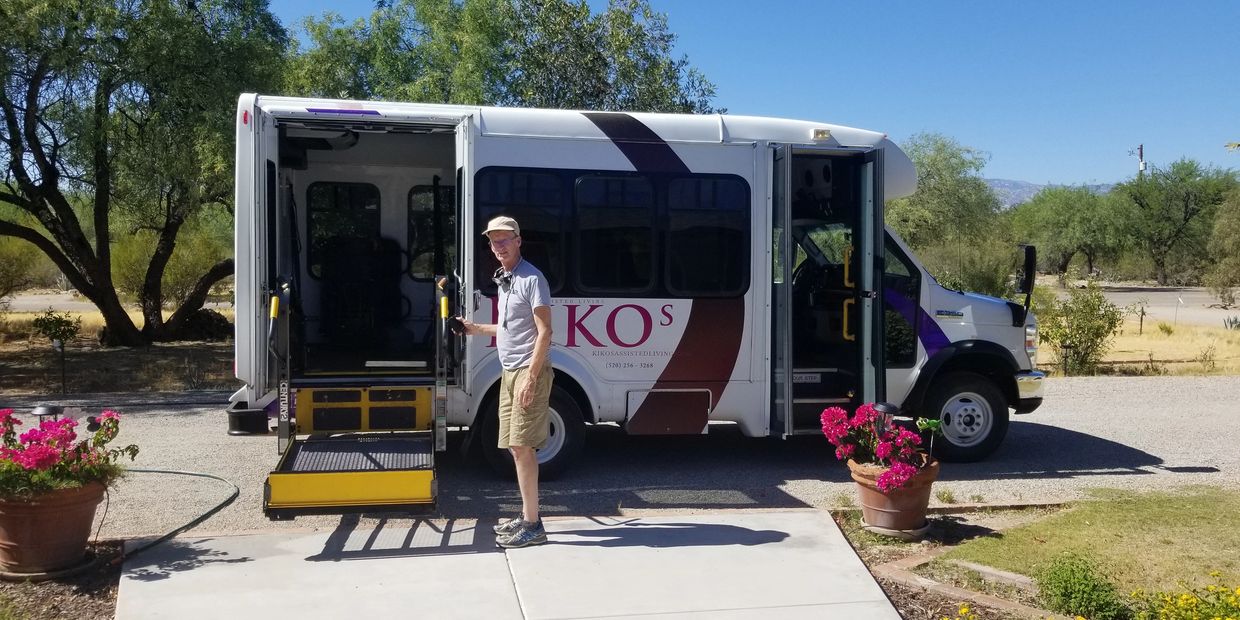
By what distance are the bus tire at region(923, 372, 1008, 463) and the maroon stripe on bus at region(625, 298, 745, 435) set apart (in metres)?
1.84

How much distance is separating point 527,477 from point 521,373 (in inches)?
23.4

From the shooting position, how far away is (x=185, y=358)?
16.4 metres

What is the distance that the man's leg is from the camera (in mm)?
5445

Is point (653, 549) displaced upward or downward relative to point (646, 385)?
downward

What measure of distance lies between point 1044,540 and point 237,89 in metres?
12.4

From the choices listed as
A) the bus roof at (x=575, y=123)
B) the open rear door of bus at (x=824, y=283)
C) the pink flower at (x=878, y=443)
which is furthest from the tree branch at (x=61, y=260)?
the pink flower at (x=878, y=443)

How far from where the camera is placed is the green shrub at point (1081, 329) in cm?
1481

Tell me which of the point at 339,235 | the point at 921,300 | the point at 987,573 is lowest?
the point at 987,573

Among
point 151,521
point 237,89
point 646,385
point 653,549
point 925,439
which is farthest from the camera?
point 237,89

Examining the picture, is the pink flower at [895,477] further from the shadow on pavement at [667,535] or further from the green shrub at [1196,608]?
the green shrub at [1196,608]

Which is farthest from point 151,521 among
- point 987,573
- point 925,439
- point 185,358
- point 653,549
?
point 185,358

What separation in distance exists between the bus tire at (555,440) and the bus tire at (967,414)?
2.92m

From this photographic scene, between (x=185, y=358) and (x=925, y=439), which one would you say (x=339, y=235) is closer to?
(x=925, y=439)

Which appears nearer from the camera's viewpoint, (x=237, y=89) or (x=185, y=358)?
(x=237, y=89)
